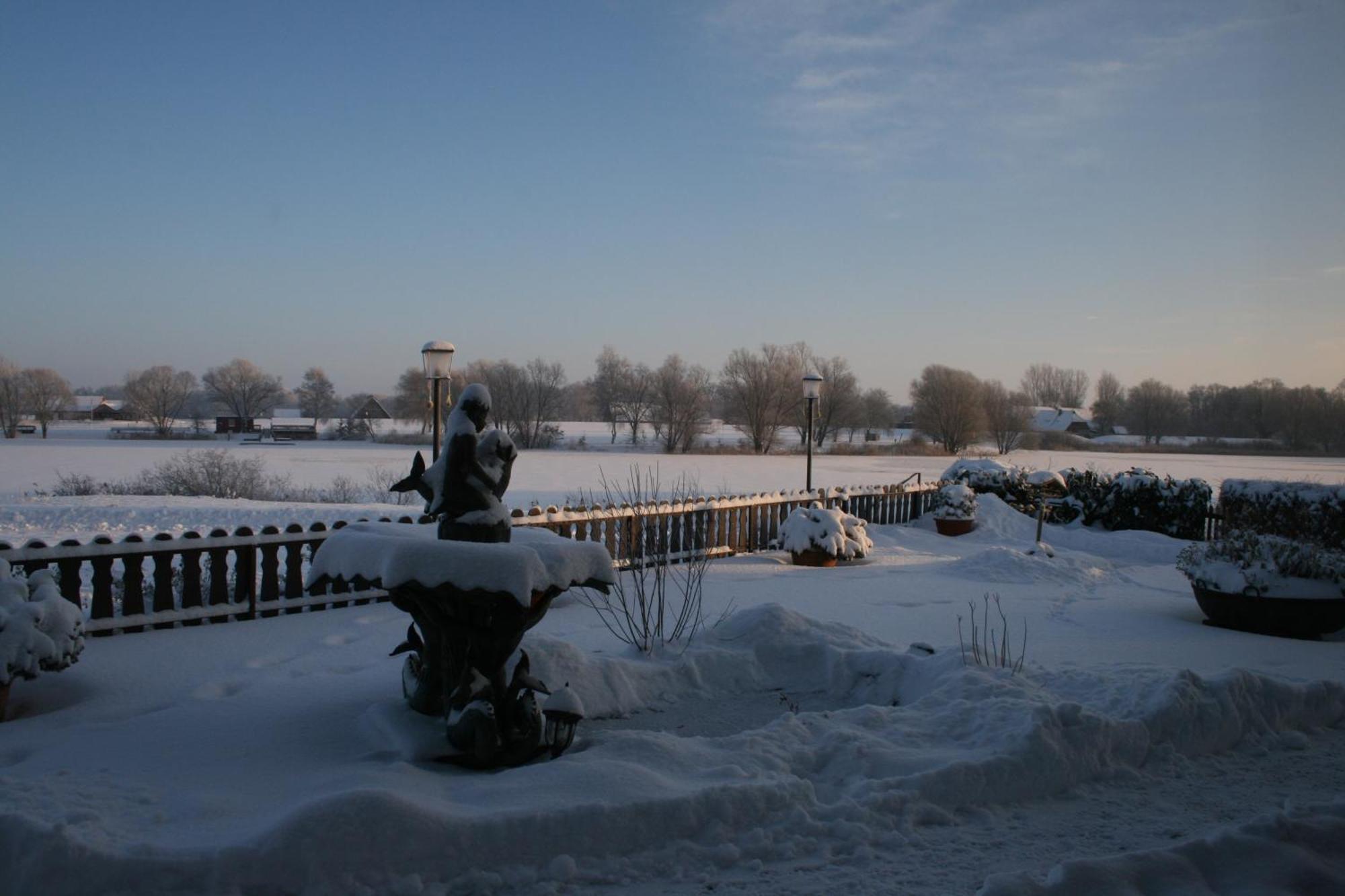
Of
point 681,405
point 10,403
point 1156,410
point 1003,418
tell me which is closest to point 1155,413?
point 1156,410

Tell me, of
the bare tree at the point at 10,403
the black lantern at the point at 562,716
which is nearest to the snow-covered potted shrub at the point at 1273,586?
the black lantern at the point at 562,716

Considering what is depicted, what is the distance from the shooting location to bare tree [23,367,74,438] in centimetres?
5825

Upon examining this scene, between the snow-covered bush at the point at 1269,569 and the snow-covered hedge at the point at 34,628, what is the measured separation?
934 cm

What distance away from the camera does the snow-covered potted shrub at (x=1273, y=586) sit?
25.6 ft

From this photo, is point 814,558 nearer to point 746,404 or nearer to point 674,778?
point 674,778

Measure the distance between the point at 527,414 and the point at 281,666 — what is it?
50940 millimetres

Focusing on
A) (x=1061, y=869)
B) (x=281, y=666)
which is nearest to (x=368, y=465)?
(x=281, y=666)

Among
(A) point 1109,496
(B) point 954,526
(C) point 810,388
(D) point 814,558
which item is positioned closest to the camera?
(D) point 814,558

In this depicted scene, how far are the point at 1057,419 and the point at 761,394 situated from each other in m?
43.1

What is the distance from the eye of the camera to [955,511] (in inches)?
643

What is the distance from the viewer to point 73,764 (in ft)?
12.6

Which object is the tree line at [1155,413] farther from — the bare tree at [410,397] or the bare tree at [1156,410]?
the bare tree at [410,397]

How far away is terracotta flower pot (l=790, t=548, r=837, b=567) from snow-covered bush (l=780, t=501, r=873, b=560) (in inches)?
1.0

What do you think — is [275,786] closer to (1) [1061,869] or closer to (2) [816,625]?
(1) [1061,869]
